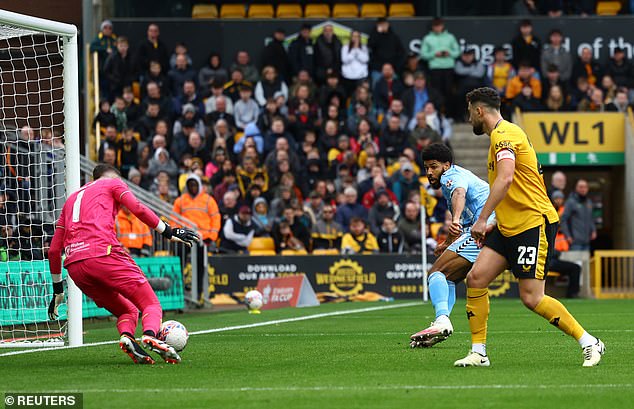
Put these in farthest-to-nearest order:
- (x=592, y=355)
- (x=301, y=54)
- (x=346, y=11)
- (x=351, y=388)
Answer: (x=346, y=11) → (x=301, y=54) → (x=592, y=355) → (x=351, y=388)

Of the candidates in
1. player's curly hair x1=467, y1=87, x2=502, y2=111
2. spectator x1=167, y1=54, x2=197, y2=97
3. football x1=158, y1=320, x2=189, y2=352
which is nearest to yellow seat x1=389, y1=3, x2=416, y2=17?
spectator x1=167, y1=54, x2=197, y2=97

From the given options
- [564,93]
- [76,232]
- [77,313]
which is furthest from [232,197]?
[76,232]

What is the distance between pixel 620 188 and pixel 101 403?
23991 mm

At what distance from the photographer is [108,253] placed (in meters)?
10.8

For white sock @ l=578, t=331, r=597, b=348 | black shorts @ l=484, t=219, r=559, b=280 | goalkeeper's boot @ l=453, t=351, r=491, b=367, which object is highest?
black shorts @ l=484, t=219, r=559, b=280

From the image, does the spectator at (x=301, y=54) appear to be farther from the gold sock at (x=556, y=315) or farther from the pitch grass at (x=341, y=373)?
the gold sock at (x=556, y=315)

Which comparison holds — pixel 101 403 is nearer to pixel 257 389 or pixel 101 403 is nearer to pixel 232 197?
pixel 257 389

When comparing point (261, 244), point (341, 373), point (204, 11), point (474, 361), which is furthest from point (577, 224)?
point (341, 373)

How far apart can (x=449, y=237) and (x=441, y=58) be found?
17333 millimetres

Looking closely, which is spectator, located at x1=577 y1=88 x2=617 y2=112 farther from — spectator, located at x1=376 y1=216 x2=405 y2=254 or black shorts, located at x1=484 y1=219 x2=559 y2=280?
black shorts, located at x1=484 y1=219 x2=559 y2=280

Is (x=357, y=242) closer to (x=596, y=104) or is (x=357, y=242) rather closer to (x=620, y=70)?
(x=596, y=104)

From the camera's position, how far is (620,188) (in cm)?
3027

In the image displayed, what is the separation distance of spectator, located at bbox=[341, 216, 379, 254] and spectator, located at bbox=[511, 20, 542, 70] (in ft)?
22.4

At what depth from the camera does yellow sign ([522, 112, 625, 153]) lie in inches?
1132
